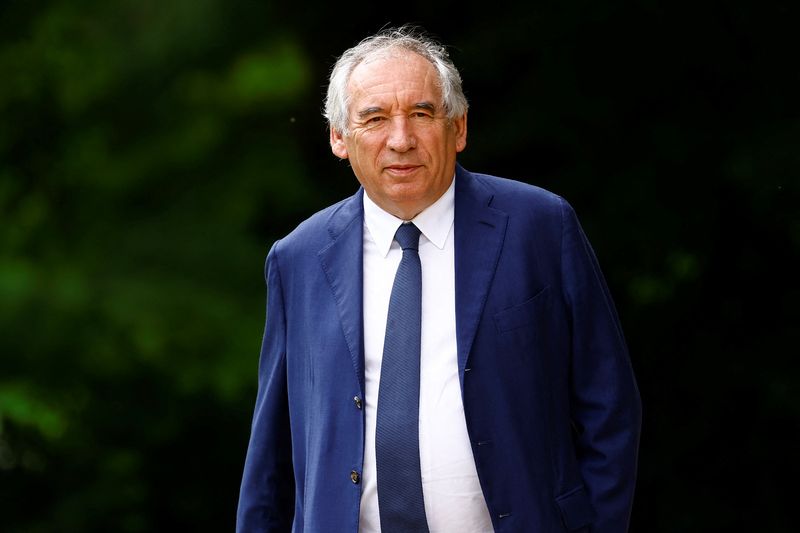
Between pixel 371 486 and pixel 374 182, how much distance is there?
1.71 ft

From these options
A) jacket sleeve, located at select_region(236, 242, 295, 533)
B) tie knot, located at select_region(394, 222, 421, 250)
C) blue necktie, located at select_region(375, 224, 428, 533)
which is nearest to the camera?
blue necktie, located at select_region(375, 224, 428, 533)

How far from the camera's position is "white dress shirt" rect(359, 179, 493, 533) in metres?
2.04

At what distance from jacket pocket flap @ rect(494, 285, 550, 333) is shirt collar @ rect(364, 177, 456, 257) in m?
0.18

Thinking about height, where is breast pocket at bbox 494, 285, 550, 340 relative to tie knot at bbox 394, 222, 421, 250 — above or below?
Answer: below

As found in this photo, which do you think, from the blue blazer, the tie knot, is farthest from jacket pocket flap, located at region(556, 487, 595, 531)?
the tie knot

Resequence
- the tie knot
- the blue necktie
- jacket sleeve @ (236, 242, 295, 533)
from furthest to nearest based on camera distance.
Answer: jacket sleeve @ (236, 242, 295, 533) < the tie knot < the blue necktie

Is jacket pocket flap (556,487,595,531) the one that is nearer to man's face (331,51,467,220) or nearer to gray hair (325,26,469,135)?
man's face (331,51,467,220)

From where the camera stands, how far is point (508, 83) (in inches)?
150

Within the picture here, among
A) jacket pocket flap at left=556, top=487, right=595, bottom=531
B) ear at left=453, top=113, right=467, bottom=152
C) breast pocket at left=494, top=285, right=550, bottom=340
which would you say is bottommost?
jacket pocket flap at left=556, top=487, right=595, bottom=531

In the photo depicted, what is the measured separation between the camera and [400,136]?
2088mm

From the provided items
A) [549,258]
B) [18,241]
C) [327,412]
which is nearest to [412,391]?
[327,412]

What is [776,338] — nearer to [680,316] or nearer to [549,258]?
[680,316]

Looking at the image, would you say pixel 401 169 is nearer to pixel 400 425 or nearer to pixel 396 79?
pixel 396 79

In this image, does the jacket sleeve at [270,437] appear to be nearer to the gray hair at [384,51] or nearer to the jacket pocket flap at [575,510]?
the gray hair at [384,51]
